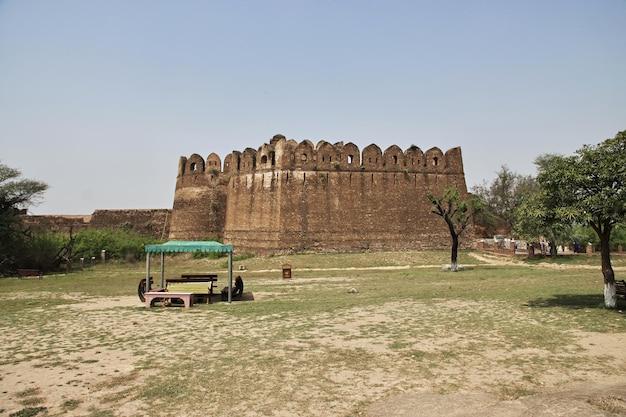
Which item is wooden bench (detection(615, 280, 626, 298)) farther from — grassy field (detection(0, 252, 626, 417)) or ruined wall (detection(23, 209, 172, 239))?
ruined wall (detection(23, 209, 172, 239))

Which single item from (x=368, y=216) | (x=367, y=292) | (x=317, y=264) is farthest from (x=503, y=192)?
(x=367, y=292)

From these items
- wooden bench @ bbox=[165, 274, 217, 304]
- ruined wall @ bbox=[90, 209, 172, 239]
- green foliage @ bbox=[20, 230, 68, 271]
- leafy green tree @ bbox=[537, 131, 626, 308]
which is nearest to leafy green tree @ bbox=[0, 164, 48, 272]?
green foliage @ bbox=[20, 230, 68, 271]

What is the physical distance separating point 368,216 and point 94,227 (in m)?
22.2

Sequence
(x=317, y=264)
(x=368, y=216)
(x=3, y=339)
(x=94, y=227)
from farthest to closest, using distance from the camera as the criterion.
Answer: (x=94, y=227) < (x=368, y=216) < (x=317, y=264) < (x=3, y=339)

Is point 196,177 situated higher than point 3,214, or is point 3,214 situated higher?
point 196,177

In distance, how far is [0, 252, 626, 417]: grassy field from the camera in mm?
4996

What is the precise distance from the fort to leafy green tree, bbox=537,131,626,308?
1819 cm

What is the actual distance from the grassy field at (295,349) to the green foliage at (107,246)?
18.3 metres

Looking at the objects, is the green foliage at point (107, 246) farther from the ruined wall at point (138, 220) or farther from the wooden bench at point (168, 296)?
the wooden bench at point (168, 296)

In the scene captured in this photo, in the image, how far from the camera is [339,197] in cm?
2856

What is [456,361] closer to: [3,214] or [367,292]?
[367,292]

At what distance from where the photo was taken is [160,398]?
496cm

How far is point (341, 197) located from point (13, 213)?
19.2 metres

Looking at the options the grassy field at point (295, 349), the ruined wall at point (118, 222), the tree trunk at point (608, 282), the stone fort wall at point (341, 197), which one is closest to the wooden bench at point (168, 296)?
the grassy field at point (295, 349)
